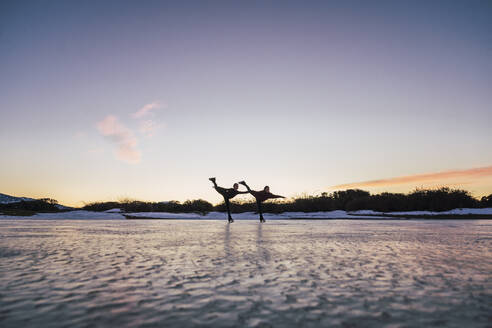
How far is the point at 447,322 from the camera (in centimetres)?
197

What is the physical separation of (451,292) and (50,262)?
398 centimetres

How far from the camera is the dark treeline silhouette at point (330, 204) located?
22672 millimetres

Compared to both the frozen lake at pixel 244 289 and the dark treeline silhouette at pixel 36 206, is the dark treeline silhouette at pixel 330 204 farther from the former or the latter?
the frozen lake at pixel 244 289

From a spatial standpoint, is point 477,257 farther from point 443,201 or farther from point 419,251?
point 443,201

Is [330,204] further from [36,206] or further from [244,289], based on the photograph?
[244,289]

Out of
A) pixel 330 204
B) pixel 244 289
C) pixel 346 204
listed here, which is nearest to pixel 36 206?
pixel 330 204

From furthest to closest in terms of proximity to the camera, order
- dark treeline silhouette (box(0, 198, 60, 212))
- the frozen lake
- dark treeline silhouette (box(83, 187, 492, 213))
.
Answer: dark treeline silhouette (box(0, 198, 60, 212))
dark treeline silhouette (box(83, 187, 492, 213))
the frozen lake

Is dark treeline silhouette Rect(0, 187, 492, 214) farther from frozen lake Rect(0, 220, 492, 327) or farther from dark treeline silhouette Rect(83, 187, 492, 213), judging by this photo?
frozen lake Rect(0, 220, 492, 327)

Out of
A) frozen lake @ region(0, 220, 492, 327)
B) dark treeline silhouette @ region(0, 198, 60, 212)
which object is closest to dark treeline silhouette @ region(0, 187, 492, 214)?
dark treeline silhouette @ region(0, 198, 60, 212)

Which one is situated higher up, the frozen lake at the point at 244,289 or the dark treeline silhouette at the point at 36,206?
the dark treeline silhouette at the point at 36,206

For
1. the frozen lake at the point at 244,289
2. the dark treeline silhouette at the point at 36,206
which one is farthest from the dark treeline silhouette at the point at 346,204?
the frozen lake at the point at 244,289

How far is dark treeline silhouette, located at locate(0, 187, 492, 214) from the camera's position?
22672 mm

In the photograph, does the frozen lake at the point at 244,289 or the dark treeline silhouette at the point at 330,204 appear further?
the dark treeline silhouette at the point at 330,204

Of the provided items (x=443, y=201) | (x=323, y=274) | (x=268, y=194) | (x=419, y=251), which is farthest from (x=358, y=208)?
(x=323, y=274)
